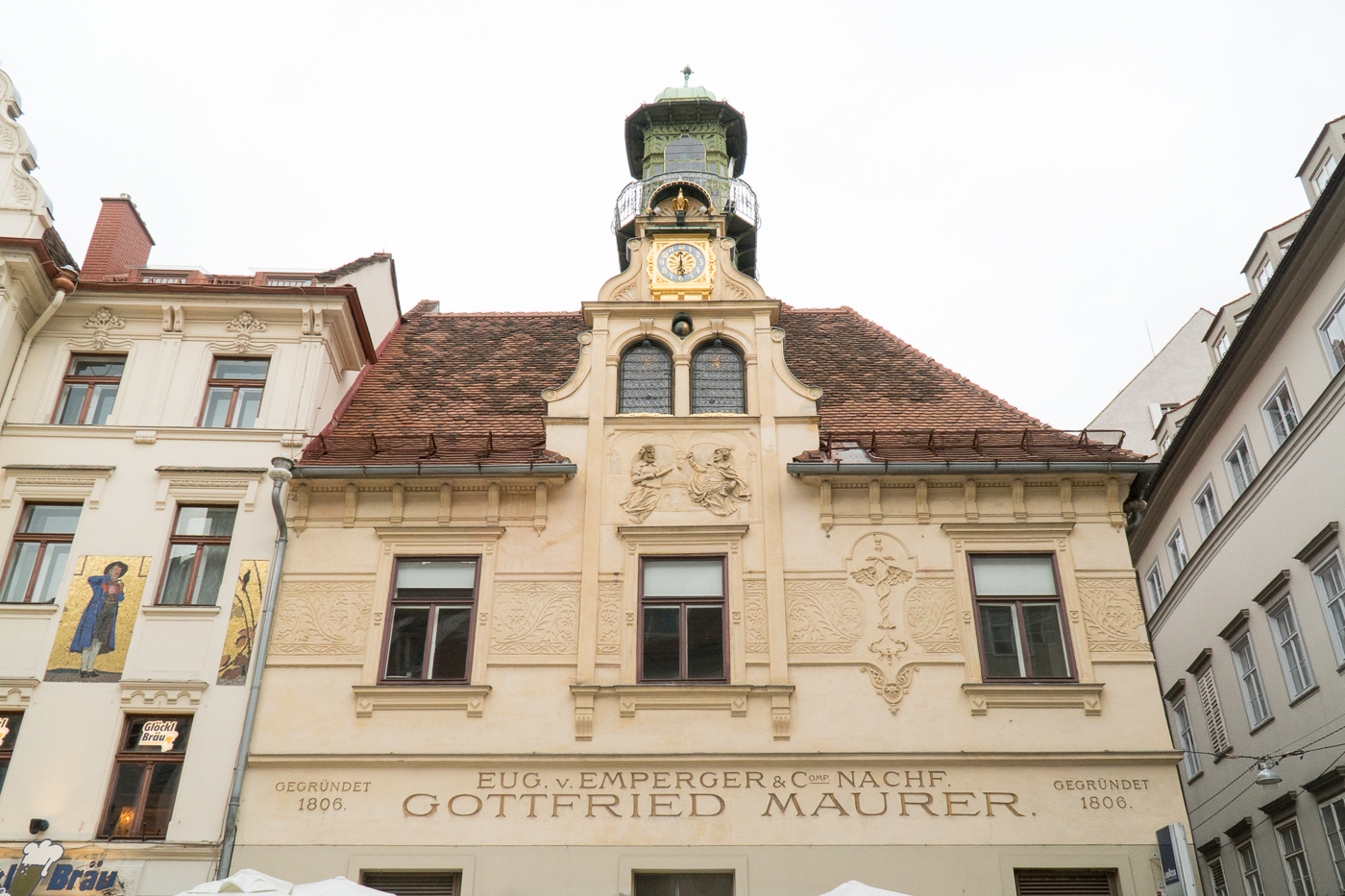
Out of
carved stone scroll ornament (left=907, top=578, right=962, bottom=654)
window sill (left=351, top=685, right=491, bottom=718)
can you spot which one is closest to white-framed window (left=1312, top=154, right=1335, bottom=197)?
carved stone scroll ornament (left=907, top=578, right=962, bottom=654)

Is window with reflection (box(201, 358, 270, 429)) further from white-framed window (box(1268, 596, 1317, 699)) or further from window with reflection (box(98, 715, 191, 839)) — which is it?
white-framed window (box(1268, 596, 1317, 699))

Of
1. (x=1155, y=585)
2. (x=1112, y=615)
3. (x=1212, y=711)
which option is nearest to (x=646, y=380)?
(x=1112, y=615)

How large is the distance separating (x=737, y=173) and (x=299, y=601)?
15990 mm

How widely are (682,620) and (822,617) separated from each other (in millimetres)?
1827

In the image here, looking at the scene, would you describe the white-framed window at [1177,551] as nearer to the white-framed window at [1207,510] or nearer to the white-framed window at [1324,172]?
the white-framed window at [1207,510]

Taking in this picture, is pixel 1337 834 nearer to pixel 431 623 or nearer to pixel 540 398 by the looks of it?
pixel 431 623

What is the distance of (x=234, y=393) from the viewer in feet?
54.2

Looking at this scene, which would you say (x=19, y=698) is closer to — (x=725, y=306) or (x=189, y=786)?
(x=189, y=786)

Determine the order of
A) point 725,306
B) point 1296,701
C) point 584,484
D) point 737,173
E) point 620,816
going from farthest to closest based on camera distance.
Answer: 1. point 737,173
2. point 1296,701
3. point 725,306
4. point 584,484
5. point 620,816

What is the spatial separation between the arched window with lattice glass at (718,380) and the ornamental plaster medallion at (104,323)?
345 inches

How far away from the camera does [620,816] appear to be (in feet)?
43.3

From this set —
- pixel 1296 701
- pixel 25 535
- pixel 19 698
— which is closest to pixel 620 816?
pixel 19 698

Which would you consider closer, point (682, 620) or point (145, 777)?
point (145, 777)

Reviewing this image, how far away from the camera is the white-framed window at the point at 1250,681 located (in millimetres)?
20422
